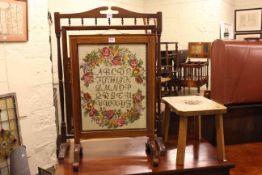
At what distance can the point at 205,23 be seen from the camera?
4.77 meters

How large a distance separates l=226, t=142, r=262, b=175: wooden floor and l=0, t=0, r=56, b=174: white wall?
1.51 m

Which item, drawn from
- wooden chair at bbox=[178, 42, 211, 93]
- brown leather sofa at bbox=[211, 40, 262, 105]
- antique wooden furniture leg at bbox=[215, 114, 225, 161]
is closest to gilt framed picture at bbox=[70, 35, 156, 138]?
antique wooden furniture leg at bbox=[215, 114, 225, 161]

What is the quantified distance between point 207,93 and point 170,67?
1608mm

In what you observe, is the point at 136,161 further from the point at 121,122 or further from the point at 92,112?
the point at 92,112

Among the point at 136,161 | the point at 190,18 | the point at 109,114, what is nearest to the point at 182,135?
the point at 136,161

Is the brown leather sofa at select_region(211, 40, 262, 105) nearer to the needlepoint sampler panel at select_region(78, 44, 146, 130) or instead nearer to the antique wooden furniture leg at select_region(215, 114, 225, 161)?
the antique wooden furniture leg at select_region(215, 114, 225, 161)

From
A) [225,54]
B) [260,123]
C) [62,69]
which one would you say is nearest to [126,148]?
[62,69]

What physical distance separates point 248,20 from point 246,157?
16.1 ft

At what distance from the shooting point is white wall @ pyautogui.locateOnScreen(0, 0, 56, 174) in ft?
6.83

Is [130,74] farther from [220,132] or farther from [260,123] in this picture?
[260,123]

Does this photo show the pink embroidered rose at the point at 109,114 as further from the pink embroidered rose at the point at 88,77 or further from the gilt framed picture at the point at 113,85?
the pink embroidered rose at the point at 88,77

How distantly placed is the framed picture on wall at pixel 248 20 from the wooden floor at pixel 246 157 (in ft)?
15.0

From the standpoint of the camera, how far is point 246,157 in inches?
70.6

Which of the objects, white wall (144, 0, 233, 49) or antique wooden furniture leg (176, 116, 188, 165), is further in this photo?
white wall (144, 0, 233, 49)
